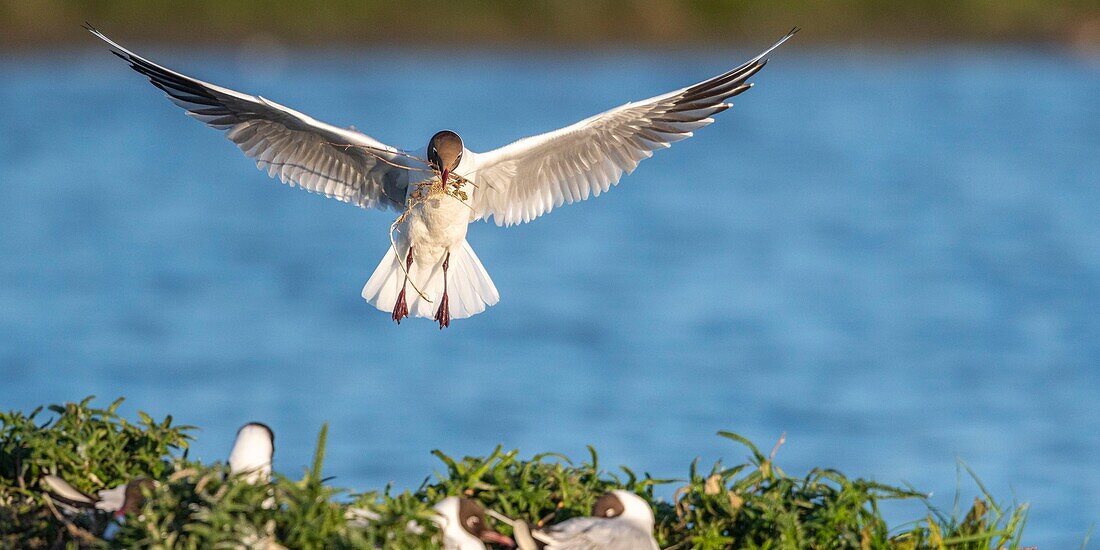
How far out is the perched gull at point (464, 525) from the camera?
16.3 feet

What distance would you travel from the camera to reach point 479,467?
5383 mm

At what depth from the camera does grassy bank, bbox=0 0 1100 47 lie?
3331 centimetres

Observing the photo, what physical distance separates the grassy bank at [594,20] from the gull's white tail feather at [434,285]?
25733 mm

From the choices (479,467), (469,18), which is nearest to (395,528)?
(479,467)

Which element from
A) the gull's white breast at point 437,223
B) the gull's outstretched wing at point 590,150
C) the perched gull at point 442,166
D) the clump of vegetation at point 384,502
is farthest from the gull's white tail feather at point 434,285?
the clump of vegetation at point 384,502

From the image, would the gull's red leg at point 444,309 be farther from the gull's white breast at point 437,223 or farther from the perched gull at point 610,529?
the perched gull at point 610,529

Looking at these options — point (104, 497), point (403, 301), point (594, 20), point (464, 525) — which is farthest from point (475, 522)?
point (594, 20)

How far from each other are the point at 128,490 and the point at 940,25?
32.3 metres

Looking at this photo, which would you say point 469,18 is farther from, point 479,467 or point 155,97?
point 479,467

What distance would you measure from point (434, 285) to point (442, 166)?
3.06ft

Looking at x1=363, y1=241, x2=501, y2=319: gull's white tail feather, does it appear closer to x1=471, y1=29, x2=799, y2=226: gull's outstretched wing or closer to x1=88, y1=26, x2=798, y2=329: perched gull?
x1=88, y1=26, x2=798, y2=329: perched gull

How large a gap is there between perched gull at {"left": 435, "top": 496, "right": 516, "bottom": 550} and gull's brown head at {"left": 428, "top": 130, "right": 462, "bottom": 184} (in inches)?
96.0

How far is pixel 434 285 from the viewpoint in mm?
7902

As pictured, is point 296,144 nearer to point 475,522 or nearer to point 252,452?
point 252,452
